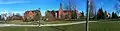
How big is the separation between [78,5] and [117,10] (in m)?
Result: 0.62

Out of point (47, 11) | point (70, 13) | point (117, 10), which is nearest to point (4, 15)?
point (47, 11)

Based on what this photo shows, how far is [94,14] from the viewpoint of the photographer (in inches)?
197

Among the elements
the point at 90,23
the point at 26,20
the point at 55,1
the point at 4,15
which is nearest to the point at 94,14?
the point at 90,23

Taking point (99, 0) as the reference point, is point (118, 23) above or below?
below

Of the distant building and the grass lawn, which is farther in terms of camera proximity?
the grass lawn

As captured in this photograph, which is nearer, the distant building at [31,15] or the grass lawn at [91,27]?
the distant building at [31,15]

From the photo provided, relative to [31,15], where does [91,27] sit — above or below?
below

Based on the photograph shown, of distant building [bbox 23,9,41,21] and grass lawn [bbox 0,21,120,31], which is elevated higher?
distant building [bbox 23,9,41,21]

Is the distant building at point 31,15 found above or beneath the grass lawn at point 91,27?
above

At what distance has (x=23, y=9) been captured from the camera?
15.5ft

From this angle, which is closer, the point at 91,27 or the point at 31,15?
the point at 31,15

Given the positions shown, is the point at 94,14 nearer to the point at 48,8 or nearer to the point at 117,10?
the point at 117,10

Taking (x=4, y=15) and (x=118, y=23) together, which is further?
(x=118, y=23)

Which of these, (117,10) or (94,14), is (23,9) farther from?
(117,10)
